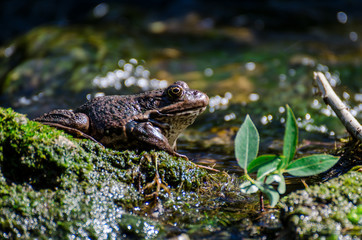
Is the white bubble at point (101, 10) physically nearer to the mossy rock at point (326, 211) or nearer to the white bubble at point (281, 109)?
the white bubble at point (281, 109)

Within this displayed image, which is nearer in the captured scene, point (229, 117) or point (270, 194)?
point (270, 194)

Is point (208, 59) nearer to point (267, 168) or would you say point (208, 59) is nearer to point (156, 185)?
point (156, 185)

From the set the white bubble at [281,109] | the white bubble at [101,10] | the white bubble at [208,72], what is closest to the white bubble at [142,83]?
the white bubble at [208,72]

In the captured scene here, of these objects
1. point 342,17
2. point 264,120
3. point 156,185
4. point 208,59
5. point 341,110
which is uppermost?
point 342,17

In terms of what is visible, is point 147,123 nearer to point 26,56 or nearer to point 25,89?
point 25,89

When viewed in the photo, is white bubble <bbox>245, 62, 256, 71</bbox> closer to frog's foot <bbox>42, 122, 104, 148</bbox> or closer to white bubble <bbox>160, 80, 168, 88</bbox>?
white bubble <bbox>160, 80, 168, 88</bbox>

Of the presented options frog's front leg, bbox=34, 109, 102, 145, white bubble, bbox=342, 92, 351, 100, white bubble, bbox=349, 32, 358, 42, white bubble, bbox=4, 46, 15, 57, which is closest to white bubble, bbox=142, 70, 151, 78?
white bubble, bbox=4, 46, 15, 57

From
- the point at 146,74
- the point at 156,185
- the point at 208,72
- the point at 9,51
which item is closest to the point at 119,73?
the point at 146,74
